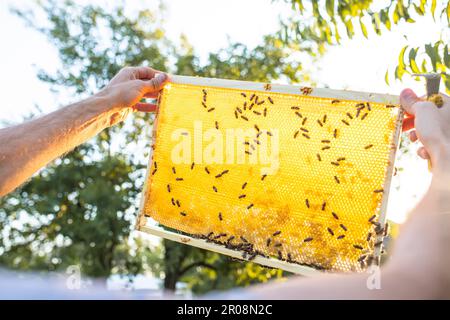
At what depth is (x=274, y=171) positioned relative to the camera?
9.45 feet

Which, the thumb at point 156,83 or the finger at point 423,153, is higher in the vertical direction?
the thumb at point 156,83

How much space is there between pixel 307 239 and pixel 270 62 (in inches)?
500

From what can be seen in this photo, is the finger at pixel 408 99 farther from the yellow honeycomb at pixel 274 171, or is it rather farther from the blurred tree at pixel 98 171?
the blurred tree at pixel 98 171

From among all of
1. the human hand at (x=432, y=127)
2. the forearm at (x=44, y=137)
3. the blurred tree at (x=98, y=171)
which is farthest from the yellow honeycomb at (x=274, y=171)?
the blurred tree at (x=98, y=171)

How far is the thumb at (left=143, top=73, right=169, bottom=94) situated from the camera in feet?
10.4

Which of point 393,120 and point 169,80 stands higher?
point 169,80

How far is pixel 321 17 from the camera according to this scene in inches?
169

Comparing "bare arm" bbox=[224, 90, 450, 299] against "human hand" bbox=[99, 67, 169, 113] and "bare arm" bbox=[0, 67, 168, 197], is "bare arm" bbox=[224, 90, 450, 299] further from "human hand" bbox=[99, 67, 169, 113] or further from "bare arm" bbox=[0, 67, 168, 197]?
"human hand" bbox=[99, 67, 169, 113]

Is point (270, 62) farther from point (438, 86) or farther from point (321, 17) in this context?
point (438, 86)

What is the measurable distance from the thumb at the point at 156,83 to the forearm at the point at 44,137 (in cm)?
30

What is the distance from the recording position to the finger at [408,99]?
7.83 ft

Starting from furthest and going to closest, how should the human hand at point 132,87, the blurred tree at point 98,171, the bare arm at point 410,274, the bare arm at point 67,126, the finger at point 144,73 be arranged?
1. the blurred tree at point 98,171
2. the finger at point 144,73
3. the human hand at point 132,87
4. the bare arm at point 67,126
5. the bare arm at point 410,274

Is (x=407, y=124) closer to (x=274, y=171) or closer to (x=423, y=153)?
(x=423, y=153)
